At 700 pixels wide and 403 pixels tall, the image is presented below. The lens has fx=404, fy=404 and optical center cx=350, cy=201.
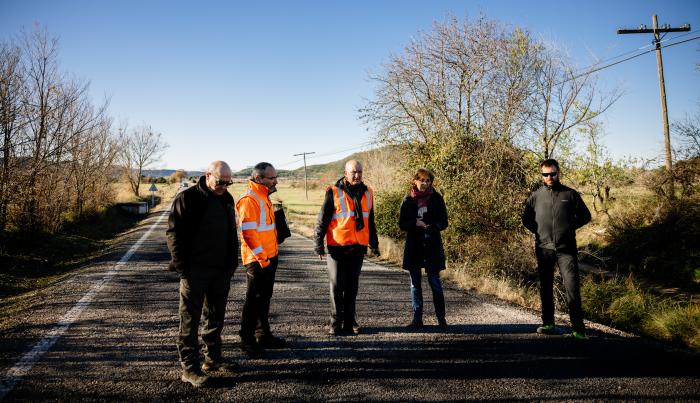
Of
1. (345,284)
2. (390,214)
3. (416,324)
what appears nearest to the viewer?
(345,284)

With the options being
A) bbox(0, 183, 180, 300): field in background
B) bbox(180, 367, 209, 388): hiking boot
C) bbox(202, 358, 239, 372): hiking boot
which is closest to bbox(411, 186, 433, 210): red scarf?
bbox(202, 358, 239, 372): hiking boot

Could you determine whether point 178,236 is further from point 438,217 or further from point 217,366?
point 438,217

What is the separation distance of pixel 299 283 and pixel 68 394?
4539 mm

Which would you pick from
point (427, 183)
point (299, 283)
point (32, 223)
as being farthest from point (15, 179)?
point (427, 183)

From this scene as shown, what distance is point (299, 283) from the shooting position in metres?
7.62

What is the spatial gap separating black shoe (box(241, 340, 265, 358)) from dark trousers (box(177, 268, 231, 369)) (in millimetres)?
411

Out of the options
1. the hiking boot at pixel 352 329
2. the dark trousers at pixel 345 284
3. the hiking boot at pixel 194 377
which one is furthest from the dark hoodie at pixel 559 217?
the hiking boot at pixel 194 377

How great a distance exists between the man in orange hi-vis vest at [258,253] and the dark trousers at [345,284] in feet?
2.60

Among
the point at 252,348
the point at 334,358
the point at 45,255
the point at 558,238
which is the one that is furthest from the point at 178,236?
the point at 45,255

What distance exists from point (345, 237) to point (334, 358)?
1392mm

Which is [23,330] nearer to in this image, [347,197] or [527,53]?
[347,197]

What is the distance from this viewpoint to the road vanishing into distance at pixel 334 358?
342cm

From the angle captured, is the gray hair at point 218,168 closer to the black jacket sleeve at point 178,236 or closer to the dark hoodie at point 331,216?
the black jacket sleeve at point 178,236

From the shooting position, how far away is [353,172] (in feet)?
15.9
